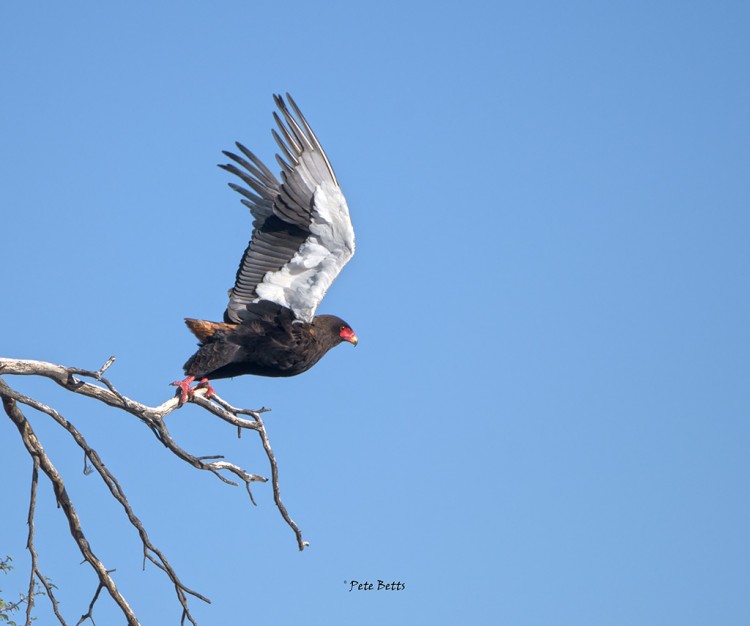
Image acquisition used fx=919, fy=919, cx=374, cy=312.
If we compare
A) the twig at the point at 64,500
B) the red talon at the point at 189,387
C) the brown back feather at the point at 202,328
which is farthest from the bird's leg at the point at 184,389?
the twig at the point at 64,500

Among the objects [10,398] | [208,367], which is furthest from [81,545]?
[208,367]

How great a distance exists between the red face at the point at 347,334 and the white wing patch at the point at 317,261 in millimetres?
428

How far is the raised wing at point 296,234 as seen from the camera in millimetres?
6609

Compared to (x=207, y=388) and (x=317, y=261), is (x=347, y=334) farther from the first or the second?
(x=207, y=388)

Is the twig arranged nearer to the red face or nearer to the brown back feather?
the brown back feather

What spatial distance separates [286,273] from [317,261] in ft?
0.87

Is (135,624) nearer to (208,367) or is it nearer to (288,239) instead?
(208,367)

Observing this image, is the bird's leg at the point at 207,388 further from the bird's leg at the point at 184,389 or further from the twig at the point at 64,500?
the twig at the point at 64,500

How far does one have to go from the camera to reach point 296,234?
6793mm

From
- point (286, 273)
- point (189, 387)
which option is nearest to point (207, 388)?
point (189, 387)

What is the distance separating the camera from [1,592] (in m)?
5.26

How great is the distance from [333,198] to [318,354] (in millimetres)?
1220

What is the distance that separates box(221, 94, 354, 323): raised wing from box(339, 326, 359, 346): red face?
1.43ft

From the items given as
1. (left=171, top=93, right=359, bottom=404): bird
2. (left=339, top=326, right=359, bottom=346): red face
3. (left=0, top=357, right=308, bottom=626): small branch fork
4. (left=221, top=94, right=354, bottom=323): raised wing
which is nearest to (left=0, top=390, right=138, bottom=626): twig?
(left=0, top=357, right=308, bottom=626): small branch fork
